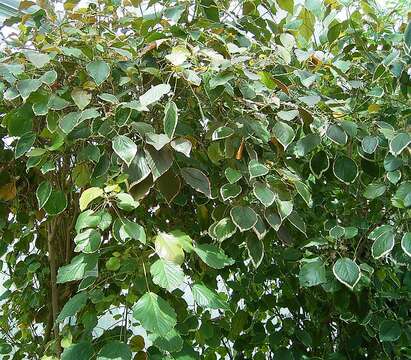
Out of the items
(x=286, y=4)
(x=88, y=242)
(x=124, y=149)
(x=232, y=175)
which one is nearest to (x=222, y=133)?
(x=232, y=175)

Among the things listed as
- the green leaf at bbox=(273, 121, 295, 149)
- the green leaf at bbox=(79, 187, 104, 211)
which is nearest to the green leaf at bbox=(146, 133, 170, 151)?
the green leaf at bbox=(79, 187, 104, 211)

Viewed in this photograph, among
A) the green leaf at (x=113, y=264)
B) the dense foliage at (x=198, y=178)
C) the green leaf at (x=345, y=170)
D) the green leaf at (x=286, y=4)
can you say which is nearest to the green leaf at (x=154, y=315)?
the dense foliage at (x=198, y=178)

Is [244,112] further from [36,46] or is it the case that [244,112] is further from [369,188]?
[36,46]

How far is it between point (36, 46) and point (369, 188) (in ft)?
2.32

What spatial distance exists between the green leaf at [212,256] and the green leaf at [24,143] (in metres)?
0.34

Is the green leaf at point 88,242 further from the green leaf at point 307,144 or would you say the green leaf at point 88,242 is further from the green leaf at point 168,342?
the green leaf at point 307,144

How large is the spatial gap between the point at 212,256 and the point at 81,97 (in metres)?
0.34

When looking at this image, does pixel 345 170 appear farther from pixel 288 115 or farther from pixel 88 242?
pixel 88 242

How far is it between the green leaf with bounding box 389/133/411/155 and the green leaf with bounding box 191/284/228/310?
394 millimetres

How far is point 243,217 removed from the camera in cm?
80

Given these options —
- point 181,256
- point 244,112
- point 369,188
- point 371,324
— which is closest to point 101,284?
point 181,256

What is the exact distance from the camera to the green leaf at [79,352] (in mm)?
742

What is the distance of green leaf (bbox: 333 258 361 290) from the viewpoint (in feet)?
2.83

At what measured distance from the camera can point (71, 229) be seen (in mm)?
1104
